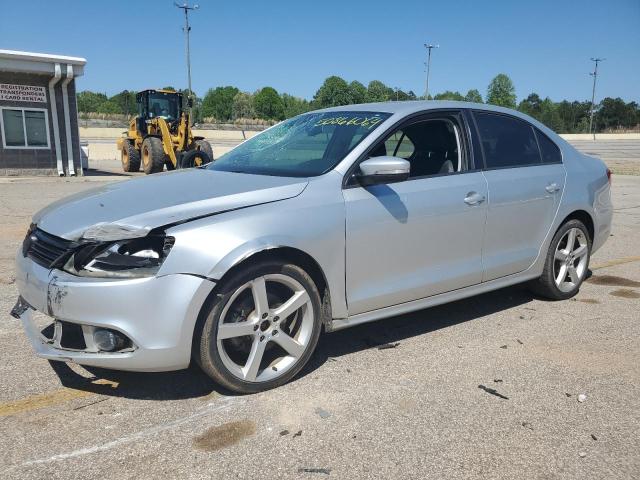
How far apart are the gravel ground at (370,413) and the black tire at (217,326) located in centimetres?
8

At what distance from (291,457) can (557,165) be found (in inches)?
137

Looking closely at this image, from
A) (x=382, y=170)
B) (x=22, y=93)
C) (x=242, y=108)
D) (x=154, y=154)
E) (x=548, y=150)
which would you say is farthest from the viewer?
(x=242, y=108)

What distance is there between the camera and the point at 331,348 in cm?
391

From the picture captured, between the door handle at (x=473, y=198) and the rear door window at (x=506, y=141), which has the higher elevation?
the rear door window at (x=506, y=141)

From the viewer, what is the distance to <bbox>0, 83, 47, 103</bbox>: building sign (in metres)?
17.3

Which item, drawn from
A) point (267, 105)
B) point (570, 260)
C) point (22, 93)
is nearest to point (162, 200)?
point (570, 260)

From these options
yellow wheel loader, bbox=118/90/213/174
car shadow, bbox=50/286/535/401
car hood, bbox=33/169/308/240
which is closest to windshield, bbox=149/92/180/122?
yellow wheel loader, bbox=118/90/213/174

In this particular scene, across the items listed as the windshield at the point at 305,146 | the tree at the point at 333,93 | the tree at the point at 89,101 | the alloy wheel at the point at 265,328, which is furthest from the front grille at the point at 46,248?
the tree at the point at 89,101

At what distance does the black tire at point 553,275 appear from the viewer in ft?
15.8

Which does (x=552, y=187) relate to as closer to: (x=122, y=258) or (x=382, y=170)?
(x=382, y=170)

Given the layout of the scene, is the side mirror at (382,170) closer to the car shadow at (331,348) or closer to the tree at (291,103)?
the car shadow at (331,348)

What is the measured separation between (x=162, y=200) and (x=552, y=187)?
316 centimetres

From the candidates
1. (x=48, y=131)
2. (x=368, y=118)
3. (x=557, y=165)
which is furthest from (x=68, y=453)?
(x=48, y=131)

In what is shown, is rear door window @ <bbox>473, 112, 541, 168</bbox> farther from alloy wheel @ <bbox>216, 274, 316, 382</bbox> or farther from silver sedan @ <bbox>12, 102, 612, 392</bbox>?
alloy wheel @ <bbox>216, 274, 316, 382</bbox>
